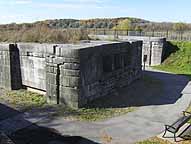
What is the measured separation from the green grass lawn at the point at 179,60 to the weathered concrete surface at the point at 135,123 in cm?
990

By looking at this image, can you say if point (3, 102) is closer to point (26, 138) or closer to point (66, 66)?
point (66, 66)

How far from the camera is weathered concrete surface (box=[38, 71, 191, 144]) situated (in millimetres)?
9312

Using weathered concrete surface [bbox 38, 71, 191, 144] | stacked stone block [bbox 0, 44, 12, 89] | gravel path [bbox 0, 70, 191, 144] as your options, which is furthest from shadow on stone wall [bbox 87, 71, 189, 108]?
stacked stone block [bbox 0, 44, 12, 89]

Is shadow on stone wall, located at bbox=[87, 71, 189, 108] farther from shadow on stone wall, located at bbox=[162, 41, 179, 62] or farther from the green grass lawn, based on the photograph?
shadow on stone wall, located at bbox=[162, 41, 179, 62]

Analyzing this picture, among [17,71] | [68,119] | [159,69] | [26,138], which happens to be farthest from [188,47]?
[26,138]

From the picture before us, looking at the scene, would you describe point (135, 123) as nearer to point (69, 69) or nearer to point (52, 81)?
point (69, 69)

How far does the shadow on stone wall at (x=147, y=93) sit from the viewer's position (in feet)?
42.3

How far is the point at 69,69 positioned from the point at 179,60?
15.7 m

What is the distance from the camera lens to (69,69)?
11.9m

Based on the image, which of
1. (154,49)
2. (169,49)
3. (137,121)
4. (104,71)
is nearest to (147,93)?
(104,71)

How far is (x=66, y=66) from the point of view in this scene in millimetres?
11875

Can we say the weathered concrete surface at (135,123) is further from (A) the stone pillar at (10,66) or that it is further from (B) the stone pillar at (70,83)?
(A) the stone pillar at (10,66)

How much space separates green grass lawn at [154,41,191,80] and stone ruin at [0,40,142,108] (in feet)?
25.4

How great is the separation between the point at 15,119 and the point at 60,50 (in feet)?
10.8
